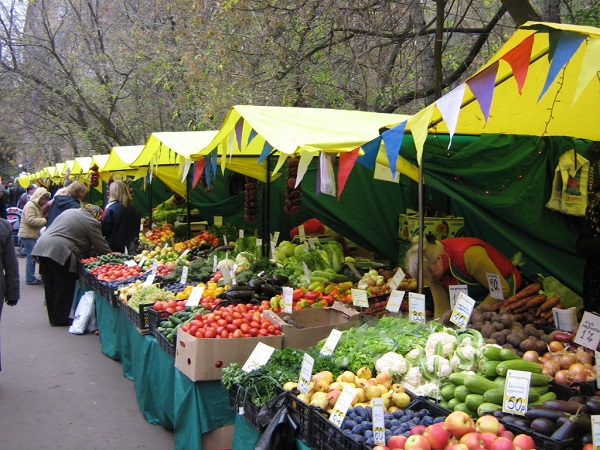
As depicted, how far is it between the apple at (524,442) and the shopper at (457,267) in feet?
8.04

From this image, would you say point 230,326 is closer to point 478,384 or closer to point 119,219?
point 478,384

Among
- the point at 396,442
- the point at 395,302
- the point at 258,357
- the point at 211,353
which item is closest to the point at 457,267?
the point at 395,302

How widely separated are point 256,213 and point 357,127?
204 inches

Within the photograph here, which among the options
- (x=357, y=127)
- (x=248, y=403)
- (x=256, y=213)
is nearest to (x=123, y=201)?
(x=256, y=213)

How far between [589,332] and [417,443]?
1542 mm

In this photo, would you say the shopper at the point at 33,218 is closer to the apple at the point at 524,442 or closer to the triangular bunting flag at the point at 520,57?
the triangular bunting flag at the point at 520,57

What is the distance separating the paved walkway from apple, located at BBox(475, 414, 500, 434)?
3.09 m

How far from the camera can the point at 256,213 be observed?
1102 centimetres

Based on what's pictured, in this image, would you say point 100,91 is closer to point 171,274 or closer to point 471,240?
point 171,274

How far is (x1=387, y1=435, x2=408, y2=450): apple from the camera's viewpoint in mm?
2791

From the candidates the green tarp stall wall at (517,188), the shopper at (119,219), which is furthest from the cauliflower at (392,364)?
the shopper at (119,219)

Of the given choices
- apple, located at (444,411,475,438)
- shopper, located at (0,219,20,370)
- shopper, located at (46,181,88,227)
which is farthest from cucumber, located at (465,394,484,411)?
shopper, located at (46,181,88,227)

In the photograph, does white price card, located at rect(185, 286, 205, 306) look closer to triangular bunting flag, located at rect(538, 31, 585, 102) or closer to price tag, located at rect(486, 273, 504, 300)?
price tag, located at rect(486, 273, 504, 300)

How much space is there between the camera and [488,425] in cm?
289
